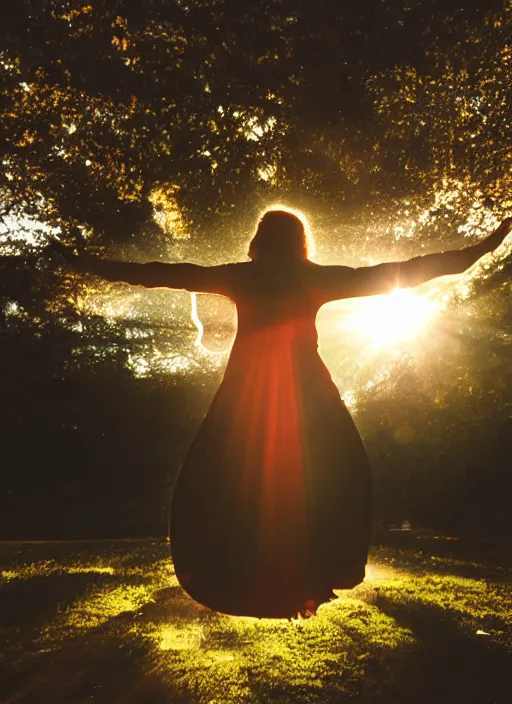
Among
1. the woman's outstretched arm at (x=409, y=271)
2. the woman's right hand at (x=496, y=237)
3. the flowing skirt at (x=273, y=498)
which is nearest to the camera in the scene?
the flowing skirt at (x=273, y=498)

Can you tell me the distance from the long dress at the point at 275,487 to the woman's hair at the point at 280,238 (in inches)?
11.1

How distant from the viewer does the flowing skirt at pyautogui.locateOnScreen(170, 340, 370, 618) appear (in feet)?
9.28

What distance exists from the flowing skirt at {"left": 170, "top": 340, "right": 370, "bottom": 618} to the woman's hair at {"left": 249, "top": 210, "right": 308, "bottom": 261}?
677mm

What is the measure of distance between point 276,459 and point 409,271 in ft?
4.42

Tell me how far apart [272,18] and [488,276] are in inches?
438

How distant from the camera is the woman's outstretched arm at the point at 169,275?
10.1 feet

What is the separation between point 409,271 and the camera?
2.98m

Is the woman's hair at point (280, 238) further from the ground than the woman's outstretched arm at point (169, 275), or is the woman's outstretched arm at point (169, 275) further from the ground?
the woman's hair at point (280, 238)

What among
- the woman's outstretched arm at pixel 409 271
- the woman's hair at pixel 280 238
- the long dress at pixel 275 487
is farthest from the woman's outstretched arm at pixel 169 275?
the woman's outstretched arm at pixel 409 271

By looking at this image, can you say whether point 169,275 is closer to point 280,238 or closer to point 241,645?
point 280,238

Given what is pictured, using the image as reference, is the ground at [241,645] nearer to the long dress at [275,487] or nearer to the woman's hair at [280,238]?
the long dress at [275,487]

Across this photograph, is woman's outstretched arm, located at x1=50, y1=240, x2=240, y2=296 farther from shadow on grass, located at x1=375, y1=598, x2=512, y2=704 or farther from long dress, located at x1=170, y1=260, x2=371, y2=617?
shadow on grass, located at x1=375, y1=598, x2=512, y2=704

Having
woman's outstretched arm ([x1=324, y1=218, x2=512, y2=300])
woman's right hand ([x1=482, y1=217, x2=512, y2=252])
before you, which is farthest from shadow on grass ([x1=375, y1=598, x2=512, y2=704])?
woman's right hand ([x1=482, y1=217, x2=512, y2=252])

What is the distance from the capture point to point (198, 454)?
2967 millimetres
